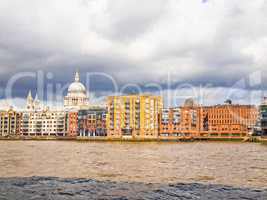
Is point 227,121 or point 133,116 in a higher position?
point 133,116

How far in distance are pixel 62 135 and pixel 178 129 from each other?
6066cm

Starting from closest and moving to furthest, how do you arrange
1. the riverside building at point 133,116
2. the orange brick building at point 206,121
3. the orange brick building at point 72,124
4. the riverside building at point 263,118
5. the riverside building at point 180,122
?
the riverside building at point 263,118
the orange brick building at point 206,121
the riverside building at point 133,116
the riverside building at point 180,122
the orange brick building at point 72,124

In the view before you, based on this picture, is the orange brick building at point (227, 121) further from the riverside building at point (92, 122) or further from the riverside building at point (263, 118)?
the riverside building at point (92, 122)

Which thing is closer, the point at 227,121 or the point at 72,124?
the point at 227,121

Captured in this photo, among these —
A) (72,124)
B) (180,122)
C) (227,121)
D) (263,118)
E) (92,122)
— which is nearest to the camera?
(263,118)

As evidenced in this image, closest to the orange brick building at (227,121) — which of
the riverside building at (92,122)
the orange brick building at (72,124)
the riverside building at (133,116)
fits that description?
the riverside building at (133,116)

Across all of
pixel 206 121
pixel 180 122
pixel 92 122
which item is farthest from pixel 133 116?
pixel 92 122

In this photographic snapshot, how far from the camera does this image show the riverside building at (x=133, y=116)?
511 feet

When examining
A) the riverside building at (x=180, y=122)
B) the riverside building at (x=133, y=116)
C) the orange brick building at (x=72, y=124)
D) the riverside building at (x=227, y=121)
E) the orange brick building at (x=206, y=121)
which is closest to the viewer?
the riverside building at (x=227, y=121)

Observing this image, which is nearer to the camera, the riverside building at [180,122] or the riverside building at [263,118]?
the riverside building at [263,118]

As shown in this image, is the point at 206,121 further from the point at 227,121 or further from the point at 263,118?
the point at 263,118

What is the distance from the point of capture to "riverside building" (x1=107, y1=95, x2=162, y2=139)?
156 m

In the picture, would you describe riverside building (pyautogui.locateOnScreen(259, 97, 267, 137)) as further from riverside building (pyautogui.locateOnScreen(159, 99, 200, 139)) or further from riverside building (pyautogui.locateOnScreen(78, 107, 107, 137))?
riverside building (pyautogui.locateOnScreen(78, 107, 107, 137))

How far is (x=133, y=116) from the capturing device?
156 m
